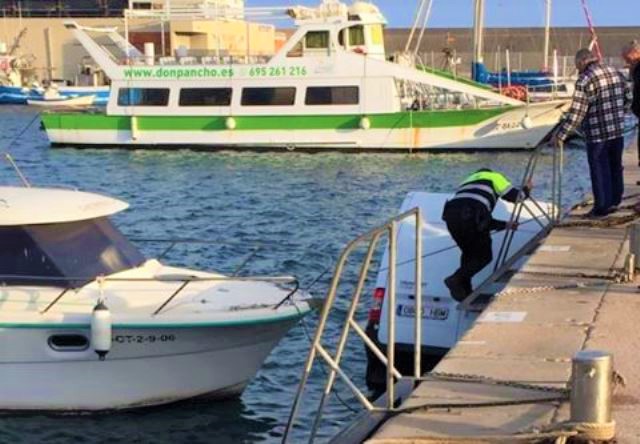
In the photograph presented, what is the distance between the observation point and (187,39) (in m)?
84.1

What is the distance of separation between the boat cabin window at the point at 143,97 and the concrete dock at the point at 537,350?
93.8 feet

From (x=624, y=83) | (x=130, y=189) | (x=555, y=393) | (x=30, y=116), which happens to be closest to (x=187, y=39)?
(x=30, y=116)

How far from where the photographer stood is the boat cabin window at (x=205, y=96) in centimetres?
3706

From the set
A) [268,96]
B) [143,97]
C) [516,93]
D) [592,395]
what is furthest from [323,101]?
[592,395]

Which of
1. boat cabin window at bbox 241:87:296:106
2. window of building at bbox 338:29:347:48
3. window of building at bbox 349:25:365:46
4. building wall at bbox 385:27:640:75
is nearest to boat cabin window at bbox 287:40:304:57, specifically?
boat cabin window at bbox 241:87:296:106

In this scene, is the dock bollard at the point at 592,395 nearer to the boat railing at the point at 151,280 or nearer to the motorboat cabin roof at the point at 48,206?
the boat railing at the point at 151,280

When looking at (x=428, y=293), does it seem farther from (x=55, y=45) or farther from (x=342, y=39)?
(x=55, y=45)

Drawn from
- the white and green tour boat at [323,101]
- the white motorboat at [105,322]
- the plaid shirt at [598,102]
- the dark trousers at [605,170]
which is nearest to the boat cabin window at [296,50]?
the white and green tour boat at [323,101]

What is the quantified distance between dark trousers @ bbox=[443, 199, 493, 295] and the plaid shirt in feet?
5.50

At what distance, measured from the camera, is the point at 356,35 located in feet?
121

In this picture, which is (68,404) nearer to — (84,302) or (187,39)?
(84,302)

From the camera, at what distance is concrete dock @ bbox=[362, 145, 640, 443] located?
18.6 feet

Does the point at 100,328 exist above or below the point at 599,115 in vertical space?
below

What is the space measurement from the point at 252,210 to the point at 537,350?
18.2 meters
